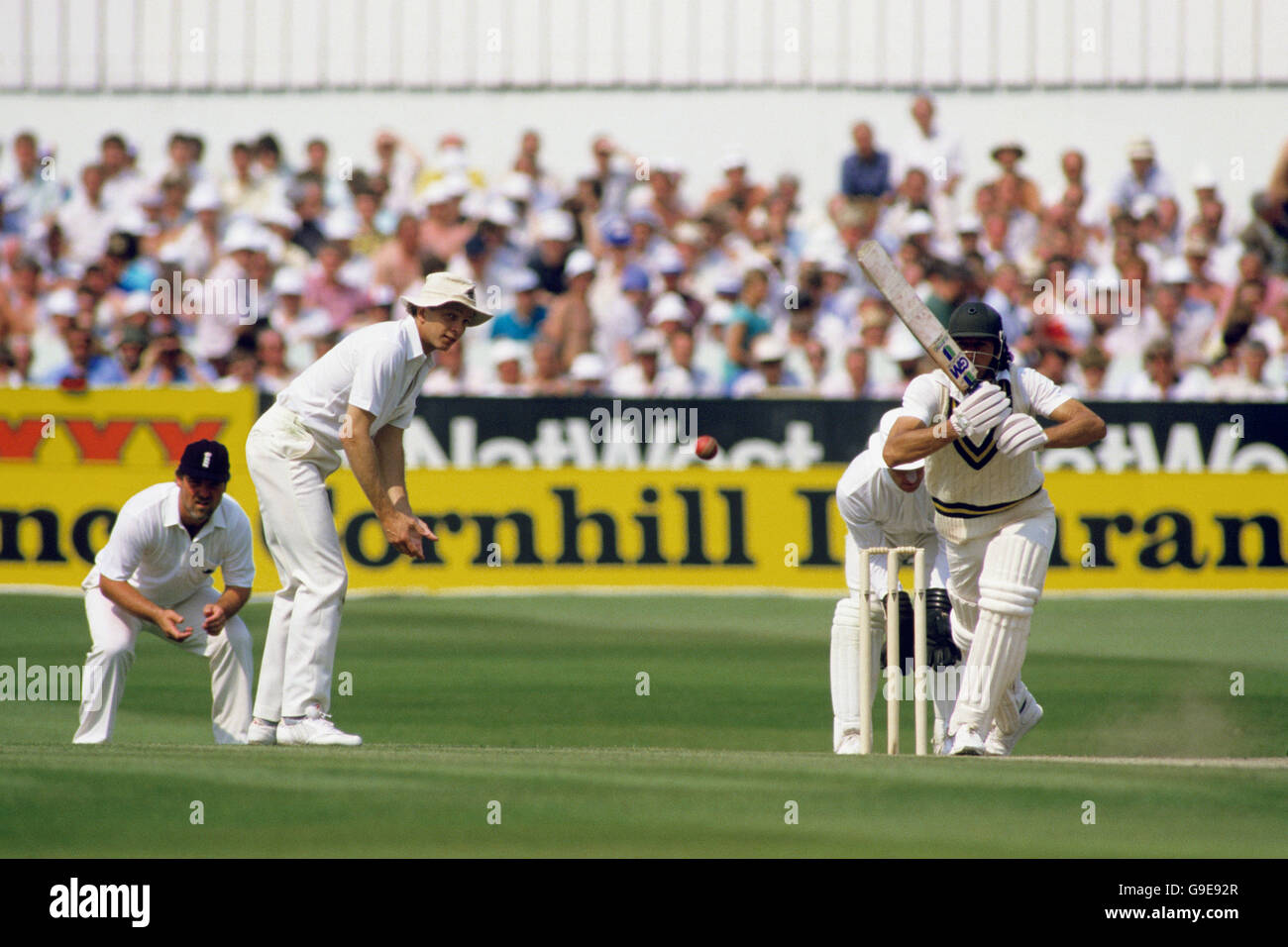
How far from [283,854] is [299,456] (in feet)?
8.07

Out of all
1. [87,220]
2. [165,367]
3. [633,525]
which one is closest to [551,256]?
[633,525]

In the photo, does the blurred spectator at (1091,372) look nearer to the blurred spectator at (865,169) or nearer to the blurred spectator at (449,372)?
the blurred spectator at (865,169)

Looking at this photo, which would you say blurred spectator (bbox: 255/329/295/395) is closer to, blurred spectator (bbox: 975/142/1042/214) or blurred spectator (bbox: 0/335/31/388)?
blurred spectator (bbox: 0/335/31/388)

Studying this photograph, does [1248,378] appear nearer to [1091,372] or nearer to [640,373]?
[1091,372]

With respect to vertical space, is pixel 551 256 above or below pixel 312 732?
above

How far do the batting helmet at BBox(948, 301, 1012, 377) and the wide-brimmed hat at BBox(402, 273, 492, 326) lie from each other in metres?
1.98

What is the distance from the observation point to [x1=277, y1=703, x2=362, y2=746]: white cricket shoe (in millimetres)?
8156

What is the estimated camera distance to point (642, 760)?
777 cm

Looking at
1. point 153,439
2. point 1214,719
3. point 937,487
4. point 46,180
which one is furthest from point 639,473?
point 46,180

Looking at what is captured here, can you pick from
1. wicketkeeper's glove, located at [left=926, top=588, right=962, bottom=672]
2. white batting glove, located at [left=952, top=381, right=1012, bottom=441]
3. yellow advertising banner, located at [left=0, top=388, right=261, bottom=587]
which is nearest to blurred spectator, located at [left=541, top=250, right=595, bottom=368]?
yellow advertising banner, located at [left=0, top=388, right=261, bottom=587]

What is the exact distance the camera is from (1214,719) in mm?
10695

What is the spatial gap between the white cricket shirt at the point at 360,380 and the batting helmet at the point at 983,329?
2.27 m

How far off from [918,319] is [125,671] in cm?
421

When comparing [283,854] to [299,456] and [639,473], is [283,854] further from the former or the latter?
[639,473]
